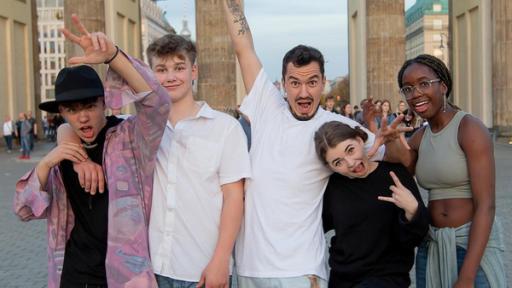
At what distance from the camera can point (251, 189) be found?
11.4ft

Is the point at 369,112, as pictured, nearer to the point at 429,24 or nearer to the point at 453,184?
the point at 453,184

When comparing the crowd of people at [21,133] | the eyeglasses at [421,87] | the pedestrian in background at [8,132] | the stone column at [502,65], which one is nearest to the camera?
the eyeglasses at [421,87]

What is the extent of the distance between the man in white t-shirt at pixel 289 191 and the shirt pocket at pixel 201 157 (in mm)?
236

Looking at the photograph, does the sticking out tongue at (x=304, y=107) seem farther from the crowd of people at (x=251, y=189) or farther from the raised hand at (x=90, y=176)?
the raised hand at (x=90, y=176)

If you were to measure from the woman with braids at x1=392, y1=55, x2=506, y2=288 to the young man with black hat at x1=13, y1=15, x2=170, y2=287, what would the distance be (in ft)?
4.03

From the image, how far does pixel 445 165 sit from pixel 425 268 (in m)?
0.55

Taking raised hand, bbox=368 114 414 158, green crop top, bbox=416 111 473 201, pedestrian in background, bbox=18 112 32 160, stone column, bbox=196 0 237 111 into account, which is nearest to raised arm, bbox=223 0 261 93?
raised hand, bbox=368 114 414 158

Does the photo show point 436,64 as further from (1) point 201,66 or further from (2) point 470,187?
(1) point 201,66

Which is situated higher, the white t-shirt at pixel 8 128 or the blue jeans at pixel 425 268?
the white t-shirt at pixel 8 128

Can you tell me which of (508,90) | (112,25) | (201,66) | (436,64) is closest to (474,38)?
(508,90)

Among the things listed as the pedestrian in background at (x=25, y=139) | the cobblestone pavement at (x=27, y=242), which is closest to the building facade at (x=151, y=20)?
the pedestrian in background at (x=25, y=139)

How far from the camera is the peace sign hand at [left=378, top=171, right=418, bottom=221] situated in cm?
339

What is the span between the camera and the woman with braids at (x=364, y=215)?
3432 millimetres

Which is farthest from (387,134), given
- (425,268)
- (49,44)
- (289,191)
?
(49,44)
